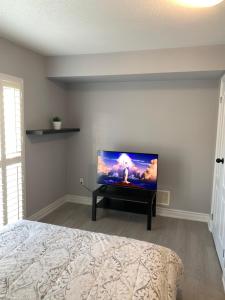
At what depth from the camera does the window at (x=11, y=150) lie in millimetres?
2678

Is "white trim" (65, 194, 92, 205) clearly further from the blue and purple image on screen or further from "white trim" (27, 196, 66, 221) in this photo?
the blue and purple image on screen

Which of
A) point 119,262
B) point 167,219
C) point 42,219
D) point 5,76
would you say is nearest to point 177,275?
point 119,262

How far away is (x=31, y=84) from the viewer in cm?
319

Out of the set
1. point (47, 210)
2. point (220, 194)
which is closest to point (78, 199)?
point (47, 210)

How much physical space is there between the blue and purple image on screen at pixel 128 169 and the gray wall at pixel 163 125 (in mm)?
337

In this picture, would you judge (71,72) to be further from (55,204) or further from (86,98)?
(55,204)

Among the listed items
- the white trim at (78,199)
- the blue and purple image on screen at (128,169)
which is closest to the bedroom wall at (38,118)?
the white trim at (78,199)

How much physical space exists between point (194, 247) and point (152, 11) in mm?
2622

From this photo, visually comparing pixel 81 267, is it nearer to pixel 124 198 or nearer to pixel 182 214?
pixel 124 198

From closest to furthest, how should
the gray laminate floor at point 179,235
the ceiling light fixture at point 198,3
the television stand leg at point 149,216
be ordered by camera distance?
the ceiling light fixture at point 198,3 → the gray laminate floor at point 179,235 → the television stand leg at point 149,216

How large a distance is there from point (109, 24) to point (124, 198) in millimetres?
2249

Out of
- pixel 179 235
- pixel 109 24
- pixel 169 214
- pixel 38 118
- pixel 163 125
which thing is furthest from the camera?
pixel 169 214

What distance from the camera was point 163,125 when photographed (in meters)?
3.65

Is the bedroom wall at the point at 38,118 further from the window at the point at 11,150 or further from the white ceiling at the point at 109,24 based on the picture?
the white ceiling at the point at 109,24
